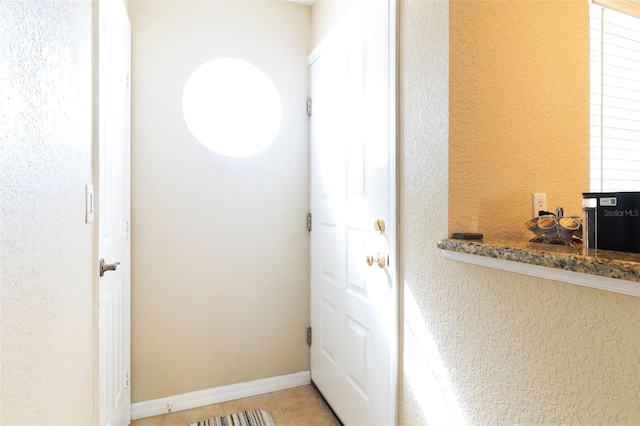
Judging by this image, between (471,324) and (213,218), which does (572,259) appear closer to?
(471,324)

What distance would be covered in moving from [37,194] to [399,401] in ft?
4.70

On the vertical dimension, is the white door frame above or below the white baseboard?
above

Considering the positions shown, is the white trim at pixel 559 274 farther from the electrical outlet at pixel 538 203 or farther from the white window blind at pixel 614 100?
the white window blind at pixel 614 100

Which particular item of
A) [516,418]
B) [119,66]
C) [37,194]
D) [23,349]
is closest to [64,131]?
[37,194]

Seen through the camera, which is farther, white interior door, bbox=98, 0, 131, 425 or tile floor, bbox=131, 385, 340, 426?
tile floor, bbox=131, 385, 340, 426

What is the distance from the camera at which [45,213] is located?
0.86m

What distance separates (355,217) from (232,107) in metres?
1.08

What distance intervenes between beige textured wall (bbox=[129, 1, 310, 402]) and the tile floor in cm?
13

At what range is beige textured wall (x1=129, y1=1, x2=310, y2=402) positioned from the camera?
2016mm

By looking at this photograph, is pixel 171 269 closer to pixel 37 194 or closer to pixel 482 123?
pixel 37 194

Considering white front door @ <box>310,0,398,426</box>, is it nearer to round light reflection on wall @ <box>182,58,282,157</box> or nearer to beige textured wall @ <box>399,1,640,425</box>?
beige textured wall @ <box>399,1,640,425</box>

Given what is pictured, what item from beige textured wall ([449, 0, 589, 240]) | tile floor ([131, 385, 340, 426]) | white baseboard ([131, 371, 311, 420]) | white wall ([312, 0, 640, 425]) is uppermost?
beige textured wall ([449, 0, 589, 240])

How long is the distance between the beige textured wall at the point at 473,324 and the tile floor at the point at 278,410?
77 centimetres

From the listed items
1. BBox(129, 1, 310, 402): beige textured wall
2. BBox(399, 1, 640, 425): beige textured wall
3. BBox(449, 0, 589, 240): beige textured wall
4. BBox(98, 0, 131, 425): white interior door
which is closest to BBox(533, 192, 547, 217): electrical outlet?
BBox(449, 0, 589, 240): beige textured wall
